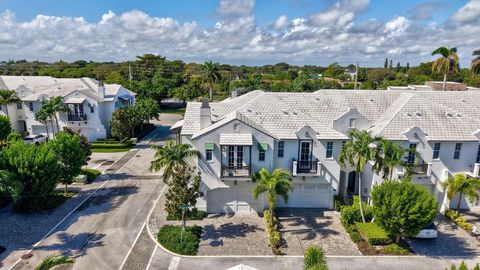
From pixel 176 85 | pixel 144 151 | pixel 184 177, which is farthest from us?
pixel 176 85

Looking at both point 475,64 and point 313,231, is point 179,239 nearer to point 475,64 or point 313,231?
point 313,231

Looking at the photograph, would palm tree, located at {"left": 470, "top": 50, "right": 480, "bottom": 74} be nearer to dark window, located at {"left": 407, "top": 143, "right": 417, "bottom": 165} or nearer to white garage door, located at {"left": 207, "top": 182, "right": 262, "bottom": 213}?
dark window, located at {"left": 407, "top": 143, "right": 417, "bottom": 165}

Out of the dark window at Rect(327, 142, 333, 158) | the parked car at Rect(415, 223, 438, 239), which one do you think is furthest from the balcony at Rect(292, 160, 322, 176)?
the parked car at Rect(415, 223, 438, 239)

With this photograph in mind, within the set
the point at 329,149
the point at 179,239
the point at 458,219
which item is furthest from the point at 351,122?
the point at 179,239

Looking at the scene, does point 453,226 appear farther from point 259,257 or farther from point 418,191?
point 259,257

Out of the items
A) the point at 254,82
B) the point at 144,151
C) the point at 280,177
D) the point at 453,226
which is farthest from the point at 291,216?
the point at 254,82

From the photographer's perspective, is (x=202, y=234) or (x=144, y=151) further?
(x=144, y=151)
